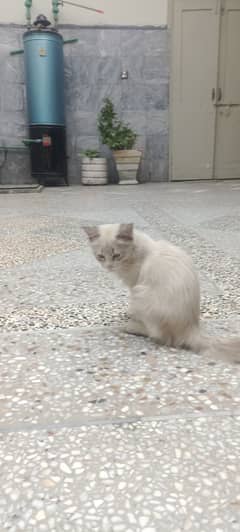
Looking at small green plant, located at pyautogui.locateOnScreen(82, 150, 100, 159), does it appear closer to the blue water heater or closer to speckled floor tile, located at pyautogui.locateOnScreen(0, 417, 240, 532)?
the blue water heater

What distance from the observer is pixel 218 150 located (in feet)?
17.3

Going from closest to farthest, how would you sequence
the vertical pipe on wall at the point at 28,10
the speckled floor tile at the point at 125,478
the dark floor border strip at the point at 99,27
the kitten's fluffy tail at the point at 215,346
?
1. the speckled floor tile at the point at 125,478
2. the kitten's fluffy tail at the point at 215,346
3. the vertical pipe on wall at the point at 28,10
4. the dark floor border strip at the point at 99,27

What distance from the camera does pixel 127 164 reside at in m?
4.73

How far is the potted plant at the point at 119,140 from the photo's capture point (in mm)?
Result: 4613

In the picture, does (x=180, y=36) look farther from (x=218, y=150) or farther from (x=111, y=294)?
(x=111, y=294)

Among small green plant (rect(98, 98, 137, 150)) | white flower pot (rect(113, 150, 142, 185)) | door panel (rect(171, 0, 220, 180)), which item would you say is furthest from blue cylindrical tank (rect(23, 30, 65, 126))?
door panel (rect(171, 0, 220, 180))

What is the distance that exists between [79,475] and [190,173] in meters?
5.03

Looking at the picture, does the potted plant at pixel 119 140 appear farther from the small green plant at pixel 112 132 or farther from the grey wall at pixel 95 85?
the grey wall at pixel 95 85

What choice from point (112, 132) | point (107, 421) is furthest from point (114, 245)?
point (112, 132)

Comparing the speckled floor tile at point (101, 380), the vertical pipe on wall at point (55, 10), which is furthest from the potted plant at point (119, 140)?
the speckled floor tile at point (101, 380)

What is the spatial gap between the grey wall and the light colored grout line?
455 centimetres

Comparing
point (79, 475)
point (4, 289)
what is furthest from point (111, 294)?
point (79, 475)

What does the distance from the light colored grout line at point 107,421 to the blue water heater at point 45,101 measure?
406 cm

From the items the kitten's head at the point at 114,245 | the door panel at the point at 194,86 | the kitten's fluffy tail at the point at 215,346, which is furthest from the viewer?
the door panel at the point at 194,86
